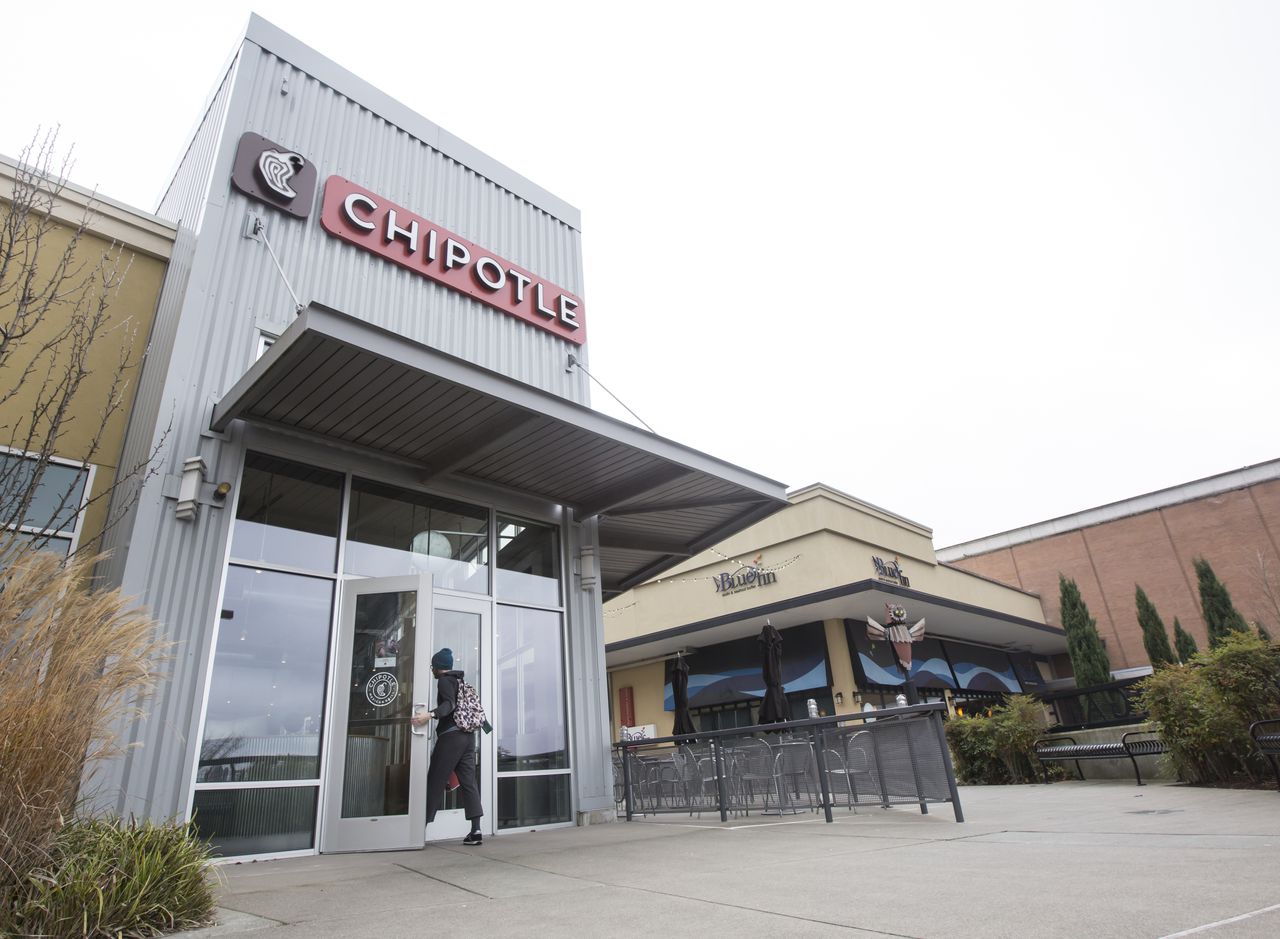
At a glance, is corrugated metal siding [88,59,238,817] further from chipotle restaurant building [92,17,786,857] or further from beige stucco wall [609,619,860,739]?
beige stucco wall [609,619,860,739]

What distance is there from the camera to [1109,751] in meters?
9.91

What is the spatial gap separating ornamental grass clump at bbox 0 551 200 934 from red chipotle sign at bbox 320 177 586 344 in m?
6.32

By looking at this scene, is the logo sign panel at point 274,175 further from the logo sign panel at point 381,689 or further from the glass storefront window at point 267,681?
the logo sign panel at point 381,689

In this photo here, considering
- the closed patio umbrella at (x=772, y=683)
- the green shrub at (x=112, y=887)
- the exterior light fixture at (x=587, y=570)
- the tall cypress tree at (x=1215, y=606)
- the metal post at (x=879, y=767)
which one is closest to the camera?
the green shrub at (x=112, y=887)

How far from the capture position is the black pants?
607 cm

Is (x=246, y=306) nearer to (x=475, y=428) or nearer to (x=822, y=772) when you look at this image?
(x=475, y=428)

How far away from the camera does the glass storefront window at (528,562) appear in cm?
829

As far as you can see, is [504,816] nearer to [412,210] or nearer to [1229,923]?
[1229,923]

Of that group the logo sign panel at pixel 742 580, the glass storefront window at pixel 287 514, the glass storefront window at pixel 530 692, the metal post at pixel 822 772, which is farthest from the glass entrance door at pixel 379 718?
the logo sign panel at pixel 742 580

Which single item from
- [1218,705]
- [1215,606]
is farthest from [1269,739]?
[1215,606]

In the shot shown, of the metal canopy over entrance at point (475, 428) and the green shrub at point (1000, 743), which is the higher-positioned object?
the metal canopy over entrance at point (475, 428)

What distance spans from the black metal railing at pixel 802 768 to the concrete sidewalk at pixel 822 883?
610mm

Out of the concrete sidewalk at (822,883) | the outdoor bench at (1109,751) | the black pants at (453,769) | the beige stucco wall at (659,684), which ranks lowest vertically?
the concrete sidewalk at (822,883)

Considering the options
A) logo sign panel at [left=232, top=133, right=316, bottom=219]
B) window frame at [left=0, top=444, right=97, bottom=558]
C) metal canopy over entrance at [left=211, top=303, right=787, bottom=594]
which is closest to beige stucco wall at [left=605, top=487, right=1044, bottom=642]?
metal canopy over entrance at [left=211, top=303, right=787, bottom=594]
